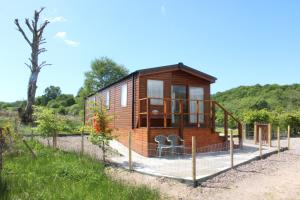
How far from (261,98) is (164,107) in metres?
35.4

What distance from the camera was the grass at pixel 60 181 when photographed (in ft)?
24.5

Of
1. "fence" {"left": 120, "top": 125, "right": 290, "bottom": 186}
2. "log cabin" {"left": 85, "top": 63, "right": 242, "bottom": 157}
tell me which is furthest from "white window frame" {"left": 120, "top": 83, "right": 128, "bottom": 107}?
"fence" {"left": 120, "top": 125, "right": 290, "bottom": 186}

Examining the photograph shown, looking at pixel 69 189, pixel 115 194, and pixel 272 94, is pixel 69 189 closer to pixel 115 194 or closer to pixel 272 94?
pixel 115 194

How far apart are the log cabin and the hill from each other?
2495 cm

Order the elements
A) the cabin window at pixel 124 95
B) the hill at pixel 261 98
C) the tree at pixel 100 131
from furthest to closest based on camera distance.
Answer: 1. the hill at pixel 261 98
2. the cabin window at pixel 124 95
3. the tree at pixel 100 131

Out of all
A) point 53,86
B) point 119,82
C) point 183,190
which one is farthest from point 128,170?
point 53,86

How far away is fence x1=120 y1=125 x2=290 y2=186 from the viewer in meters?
10.1

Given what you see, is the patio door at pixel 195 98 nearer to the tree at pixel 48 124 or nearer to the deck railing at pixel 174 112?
the deck railing at pixel 174 112

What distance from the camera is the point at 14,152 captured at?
11734 millimetres

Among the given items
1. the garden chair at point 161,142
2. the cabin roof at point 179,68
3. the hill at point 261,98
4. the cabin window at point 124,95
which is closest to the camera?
the garden chair at point 161,142

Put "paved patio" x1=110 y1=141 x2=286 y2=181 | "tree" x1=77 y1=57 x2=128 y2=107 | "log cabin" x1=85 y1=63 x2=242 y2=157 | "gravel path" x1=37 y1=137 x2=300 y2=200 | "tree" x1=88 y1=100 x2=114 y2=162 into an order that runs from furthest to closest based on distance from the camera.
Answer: "tree" x1=77 y1=57 x2=128 y2=107
"log cabin" x1=85 y1=63 x2=242 y2=157
"tree" x1=88 y1=100 x2=114 y2=162
"paved patio" x1=110 y1=141 x2=286 y2=181
"gravel path" x1=37 y1=137 x2=300 y2=200

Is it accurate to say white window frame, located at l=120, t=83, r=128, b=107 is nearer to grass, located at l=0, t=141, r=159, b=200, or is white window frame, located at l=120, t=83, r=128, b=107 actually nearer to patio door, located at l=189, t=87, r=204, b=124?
patio door, located at l=189, t=87, r=204, b=124

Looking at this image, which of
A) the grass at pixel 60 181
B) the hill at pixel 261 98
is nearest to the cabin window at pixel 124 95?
the grass at pixel 60 181

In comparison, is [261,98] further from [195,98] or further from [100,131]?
[100,131]
